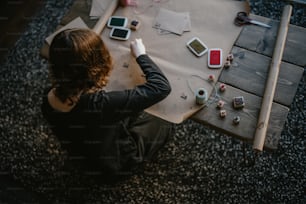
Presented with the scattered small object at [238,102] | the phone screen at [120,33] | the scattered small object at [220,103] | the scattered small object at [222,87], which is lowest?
the scattered small object at [220,103]

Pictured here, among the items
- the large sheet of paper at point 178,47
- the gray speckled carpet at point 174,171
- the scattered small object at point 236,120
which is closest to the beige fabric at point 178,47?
the large sheet of paper at point 178,47

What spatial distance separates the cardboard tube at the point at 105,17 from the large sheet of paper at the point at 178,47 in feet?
0.07

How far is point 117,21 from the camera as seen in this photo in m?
1.63

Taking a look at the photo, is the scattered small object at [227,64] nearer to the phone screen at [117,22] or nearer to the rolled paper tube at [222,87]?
the rolled paper tube at [222,87]

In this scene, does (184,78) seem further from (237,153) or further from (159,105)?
(237,153)

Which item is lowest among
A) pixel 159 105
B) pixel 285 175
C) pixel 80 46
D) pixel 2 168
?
pixel 2 168

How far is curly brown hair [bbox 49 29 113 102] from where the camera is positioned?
1.26m

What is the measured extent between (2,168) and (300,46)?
148 centimetres

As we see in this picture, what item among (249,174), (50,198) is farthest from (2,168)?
(249,174)

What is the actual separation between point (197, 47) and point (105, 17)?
39 cm

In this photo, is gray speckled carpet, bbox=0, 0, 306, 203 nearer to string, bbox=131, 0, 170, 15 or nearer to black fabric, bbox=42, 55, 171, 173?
black fabric, bbox=42, 55, 171, 173

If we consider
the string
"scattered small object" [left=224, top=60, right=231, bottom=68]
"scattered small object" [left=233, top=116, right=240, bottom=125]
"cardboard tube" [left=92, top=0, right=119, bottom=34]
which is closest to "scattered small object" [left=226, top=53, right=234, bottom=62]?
"scattered small object" [left=224, top=60, right=231, bottom=68]

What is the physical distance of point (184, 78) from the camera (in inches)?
58.7

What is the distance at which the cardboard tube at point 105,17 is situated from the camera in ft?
5.29
